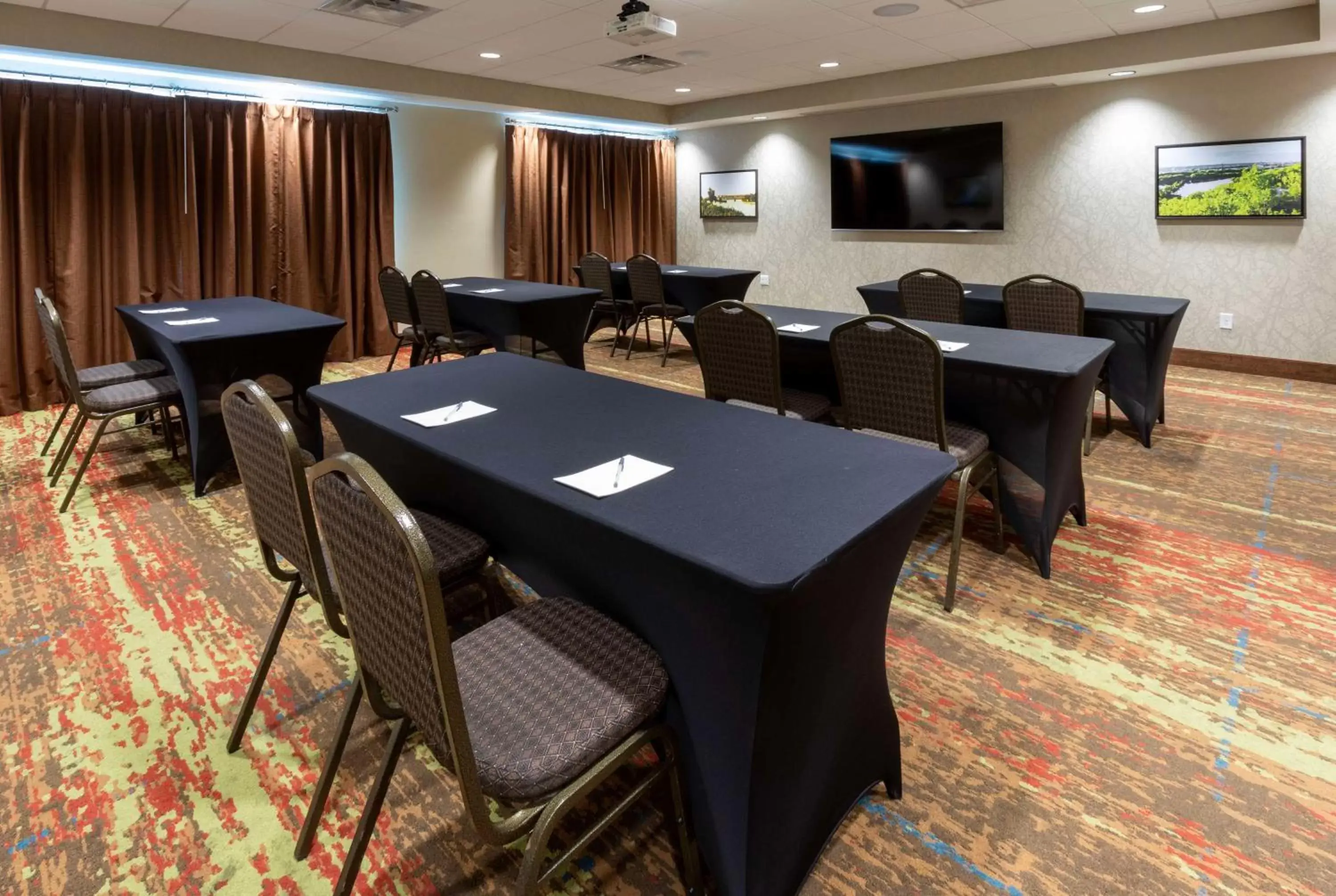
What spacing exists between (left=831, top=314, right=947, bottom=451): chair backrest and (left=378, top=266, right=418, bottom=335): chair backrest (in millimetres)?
3325

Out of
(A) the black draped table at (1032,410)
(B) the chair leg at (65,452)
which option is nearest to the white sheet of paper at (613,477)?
(A) the black draped table at (1032,410)

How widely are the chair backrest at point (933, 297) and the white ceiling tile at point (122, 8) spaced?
167 inches

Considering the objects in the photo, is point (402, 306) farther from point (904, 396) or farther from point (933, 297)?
point (904, 396)

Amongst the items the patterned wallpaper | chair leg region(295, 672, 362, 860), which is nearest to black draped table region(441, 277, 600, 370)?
chair leg region(295, 672, 362, 860)

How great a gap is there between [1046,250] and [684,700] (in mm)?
6377

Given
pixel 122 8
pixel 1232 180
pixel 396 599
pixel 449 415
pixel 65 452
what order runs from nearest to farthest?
pixel 396 599 → pixel 449 415 → pixel 65 452 → pixel 122 8 → pixel 1232 180

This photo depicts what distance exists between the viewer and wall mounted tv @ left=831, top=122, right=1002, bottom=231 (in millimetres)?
6684

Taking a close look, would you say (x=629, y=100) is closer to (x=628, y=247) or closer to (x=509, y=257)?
(x=628, y=247)

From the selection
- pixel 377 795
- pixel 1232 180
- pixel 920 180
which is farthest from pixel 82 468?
pixel 1232 180

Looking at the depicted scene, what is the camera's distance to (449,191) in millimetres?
7109

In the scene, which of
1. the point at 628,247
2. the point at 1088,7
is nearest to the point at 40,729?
the point at 1088,7

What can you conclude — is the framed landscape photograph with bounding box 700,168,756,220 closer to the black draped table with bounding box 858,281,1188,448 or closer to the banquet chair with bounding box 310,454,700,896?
the black draped table with bounding box 858,281,1188,448

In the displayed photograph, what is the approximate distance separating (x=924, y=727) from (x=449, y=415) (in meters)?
1.40

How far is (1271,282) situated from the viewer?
5477 millimetres
